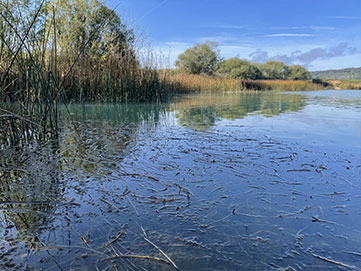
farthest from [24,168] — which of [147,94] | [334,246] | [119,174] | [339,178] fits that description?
[147,94]

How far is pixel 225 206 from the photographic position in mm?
1362

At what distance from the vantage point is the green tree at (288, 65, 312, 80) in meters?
47.5

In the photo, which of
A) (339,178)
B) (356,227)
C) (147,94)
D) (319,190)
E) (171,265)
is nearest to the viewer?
(171,265)

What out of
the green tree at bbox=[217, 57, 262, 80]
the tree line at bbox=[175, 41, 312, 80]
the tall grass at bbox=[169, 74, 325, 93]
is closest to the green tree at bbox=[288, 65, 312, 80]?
the tree line at bbox=[175, 41, 312, 80]

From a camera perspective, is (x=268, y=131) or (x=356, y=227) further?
(x=268, y=131)

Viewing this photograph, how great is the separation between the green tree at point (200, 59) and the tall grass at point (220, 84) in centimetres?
937

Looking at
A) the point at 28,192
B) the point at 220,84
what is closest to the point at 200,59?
the point at 220,84

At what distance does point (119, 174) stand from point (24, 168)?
2.04 ft

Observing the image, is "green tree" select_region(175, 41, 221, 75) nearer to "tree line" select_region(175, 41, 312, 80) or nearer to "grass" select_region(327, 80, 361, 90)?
"tree line" select_region(175, 41, 312, 80)

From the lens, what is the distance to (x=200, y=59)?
33.5m

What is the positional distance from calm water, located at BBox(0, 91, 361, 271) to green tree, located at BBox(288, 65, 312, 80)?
4950 centimetres

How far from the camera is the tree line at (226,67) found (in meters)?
33.1

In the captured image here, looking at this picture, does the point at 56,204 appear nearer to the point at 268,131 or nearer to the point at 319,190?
the point at 319,190

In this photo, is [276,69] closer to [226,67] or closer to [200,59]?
[226,67]
